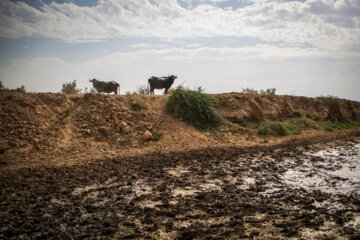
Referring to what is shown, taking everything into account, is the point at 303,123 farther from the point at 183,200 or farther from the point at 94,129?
the point at 183,200

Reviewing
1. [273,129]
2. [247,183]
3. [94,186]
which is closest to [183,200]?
[247,183]

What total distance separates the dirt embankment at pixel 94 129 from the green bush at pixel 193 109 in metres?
0.43

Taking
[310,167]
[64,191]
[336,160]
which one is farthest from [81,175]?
[336,160]

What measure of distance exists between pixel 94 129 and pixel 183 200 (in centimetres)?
560

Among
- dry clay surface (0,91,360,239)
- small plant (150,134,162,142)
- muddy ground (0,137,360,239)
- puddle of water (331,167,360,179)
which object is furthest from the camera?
small plant (150,134,162,142)

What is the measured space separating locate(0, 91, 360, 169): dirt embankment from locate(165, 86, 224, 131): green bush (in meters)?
0.43

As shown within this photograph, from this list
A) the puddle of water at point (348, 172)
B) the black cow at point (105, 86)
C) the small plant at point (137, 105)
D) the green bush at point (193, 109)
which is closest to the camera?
the puddle of water at point (348, 172)

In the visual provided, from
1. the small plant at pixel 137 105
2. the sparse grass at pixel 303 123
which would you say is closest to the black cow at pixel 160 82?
the small plant at pixel 137 105

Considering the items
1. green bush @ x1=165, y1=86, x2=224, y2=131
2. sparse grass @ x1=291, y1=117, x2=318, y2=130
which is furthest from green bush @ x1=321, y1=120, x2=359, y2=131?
green bush @ x1=165, y1=86, x2=224, y2=131

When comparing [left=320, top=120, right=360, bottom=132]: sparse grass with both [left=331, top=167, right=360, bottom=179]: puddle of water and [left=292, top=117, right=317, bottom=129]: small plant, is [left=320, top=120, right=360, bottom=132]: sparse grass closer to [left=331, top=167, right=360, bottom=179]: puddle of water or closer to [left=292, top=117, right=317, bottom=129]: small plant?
[left=292, top=117, right=317, bottom=129]: small plant

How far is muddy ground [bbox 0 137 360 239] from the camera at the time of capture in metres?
3.33

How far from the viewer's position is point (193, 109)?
11258mm

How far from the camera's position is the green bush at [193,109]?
11.0 metres

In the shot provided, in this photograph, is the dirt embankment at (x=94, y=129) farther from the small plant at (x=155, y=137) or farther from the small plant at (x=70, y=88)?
the small plant at (x=70, y=88)
